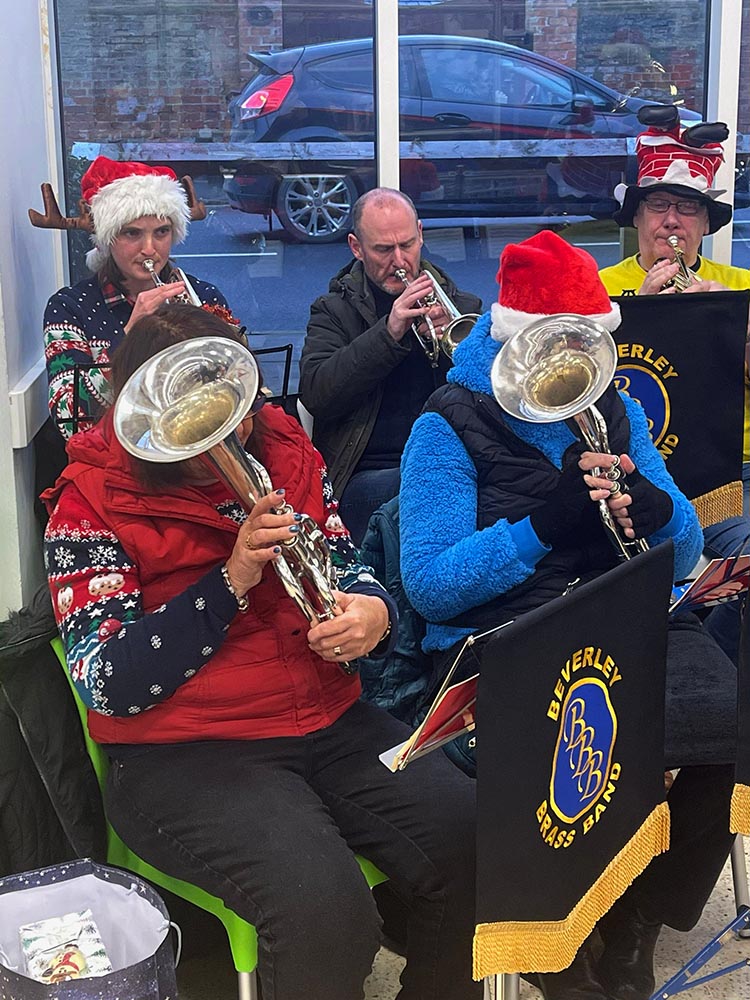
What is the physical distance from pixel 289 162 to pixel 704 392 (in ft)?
5.57

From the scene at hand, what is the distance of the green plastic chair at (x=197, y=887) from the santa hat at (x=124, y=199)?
1.40m

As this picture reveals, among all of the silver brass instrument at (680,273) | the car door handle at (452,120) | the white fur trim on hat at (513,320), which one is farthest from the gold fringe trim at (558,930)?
the car door handle at (452,120)

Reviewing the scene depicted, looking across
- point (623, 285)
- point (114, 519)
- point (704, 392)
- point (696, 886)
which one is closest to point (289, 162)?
point (623, 285)

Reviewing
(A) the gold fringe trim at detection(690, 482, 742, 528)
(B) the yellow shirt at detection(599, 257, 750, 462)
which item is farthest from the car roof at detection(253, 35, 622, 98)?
(A) the gold fringe trim at detection(690, 482, 742, 528)

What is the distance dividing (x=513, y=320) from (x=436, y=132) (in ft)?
6.42

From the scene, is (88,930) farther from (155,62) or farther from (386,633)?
(155,62)

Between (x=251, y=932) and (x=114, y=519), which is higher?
(x=114, y=519)

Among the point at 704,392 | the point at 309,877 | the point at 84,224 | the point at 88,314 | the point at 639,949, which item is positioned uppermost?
the point at 84,224

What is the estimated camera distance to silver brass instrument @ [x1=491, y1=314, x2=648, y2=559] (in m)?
2.08

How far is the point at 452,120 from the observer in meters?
3.92

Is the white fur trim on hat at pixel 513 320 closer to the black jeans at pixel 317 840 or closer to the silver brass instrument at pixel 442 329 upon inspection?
the black jeans at pixel 317 840

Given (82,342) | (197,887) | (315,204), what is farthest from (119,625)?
(315,204)

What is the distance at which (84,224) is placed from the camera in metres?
3.07

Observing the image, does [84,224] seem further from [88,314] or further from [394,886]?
[394,886]
